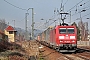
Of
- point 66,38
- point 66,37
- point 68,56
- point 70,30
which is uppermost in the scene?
point 70,30

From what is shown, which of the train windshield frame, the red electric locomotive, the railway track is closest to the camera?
the railway track

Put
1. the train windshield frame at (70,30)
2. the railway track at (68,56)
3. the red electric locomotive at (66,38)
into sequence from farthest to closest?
the train windshield frame at (70,30) → the red electric locomotive at (66,38) → the railway track at (68,56)

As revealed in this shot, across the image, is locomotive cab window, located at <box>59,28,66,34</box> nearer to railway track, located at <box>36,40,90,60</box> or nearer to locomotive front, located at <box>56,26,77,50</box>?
locomotive front, located at <box>56,26,77,50</box>

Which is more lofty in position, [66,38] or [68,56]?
[66,38]

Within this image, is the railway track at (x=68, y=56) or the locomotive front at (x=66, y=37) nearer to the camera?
the railway track at (x=68, y=56)

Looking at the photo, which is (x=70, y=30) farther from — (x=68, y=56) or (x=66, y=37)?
(x=68, y=56)

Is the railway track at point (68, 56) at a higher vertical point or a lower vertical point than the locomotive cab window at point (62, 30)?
lower

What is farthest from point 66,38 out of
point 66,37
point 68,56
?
point 68,56

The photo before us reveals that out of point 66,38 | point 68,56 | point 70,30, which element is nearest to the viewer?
point 68,56

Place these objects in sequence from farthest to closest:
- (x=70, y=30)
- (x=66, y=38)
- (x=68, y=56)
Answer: (x=70, y=30) → (x=66, y=38) → (x=68, y=56)

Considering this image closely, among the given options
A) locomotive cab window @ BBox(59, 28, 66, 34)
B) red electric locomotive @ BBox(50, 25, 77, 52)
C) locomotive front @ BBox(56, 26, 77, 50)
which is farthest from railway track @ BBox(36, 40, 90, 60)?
locomotive cab window @ BBox(59, 28, 66, 34)

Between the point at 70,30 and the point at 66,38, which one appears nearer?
the point at 66,38

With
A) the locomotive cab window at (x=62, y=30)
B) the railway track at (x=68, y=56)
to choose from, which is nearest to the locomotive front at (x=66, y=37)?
the locomotive cab window at (x=62, y=30)

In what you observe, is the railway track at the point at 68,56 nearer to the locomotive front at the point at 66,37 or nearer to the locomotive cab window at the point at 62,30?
the locomotive front at the point at 66,37
